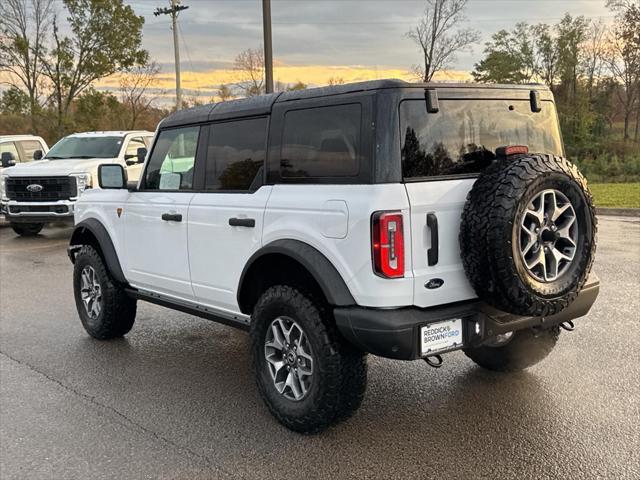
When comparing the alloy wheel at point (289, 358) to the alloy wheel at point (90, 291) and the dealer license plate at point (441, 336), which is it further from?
the alloy wheel at point (90, 291)

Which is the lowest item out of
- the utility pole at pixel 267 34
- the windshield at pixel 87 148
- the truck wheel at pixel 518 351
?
the truck wheel at pixel 518 351

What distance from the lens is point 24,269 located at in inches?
364

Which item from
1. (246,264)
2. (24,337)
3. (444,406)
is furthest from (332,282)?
(24,337)

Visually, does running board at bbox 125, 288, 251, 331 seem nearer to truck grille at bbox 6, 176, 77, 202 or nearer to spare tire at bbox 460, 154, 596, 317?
spare tire at bbox 460, 154, 596, 317

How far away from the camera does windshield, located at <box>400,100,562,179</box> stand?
3295mm

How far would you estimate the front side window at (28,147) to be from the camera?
1536cm

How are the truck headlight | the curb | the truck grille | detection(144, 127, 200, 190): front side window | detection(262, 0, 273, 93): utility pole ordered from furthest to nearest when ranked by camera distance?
detection(262, 0, 273, 93): utility pole < the curb < the truck grille < the truck headlight < detection(144, 127, 200, 190): front side window

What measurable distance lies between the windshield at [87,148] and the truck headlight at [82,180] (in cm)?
97

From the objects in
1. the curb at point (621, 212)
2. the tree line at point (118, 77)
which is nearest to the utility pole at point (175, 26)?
the tree line at point (118, 77)

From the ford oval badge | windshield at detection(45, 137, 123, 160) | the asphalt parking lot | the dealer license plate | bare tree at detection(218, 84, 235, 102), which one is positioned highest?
bare tree at detection(218, 84, 235, 102)

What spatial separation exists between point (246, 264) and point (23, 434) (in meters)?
1.68

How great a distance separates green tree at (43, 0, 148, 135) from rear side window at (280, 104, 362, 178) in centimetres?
2817

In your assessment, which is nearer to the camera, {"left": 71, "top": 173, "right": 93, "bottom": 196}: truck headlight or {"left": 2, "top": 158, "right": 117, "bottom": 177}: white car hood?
{"left": 71, "top": 173, "right": 93, "bottom": 196}: truck headlight

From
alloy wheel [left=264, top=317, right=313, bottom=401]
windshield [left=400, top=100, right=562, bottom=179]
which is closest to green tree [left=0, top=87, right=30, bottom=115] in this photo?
alloy wheel [left=264, top=317, right=313, bottom=401]
